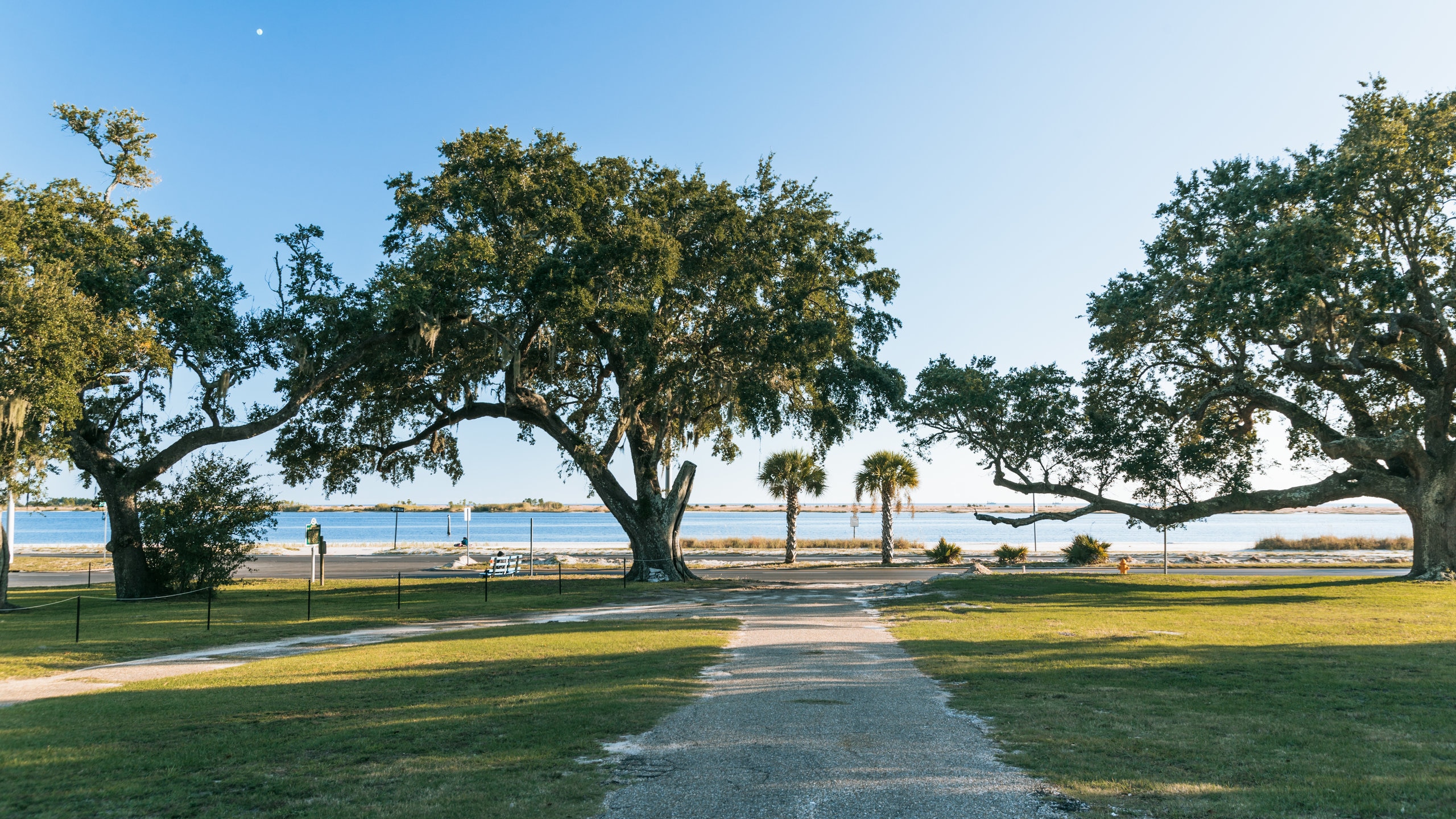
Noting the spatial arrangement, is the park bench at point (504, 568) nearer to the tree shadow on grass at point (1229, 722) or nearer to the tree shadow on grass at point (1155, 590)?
the tree shadow on grass at point (1155, 590)

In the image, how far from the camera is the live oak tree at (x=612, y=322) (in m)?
26.1

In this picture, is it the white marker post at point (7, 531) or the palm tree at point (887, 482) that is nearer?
the white marker post at point (7, 531)

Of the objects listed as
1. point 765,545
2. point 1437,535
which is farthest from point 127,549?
point 765,545

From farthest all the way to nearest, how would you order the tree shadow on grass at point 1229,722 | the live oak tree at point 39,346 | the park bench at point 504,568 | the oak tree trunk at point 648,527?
1. the park bench at point 504,568
2. the oak tree trunk at point 648,527
3. the live oak tree at point 39,346
4. the tree shadow on grass at point 1229,722

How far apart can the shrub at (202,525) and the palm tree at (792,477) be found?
26.3m

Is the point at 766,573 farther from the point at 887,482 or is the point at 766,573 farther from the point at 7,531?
the point at 7,531

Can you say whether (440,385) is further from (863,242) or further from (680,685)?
(680,685)

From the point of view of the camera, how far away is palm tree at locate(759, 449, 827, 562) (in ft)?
157

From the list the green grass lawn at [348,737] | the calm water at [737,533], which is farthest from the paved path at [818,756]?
the calm water at [737,533]

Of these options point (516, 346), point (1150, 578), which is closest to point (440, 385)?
point (516, 346)

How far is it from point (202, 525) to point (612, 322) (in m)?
13.8

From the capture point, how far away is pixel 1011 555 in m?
44.7

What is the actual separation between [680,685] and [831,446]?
20977 millimetres

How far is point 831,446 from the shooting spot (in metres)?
30.9
